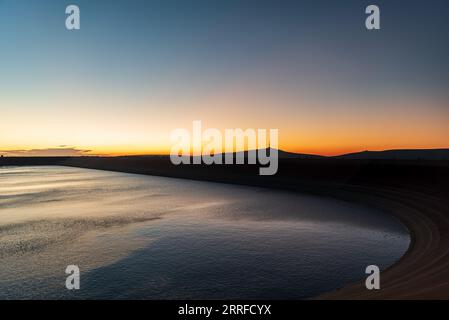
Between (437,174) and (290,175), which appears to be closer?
(437,174)

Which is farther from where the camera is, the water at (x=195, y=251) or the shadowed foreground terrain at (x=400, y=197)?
the water at (x=195, y=251)

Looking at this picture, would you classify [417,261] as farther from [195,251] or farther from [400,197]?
[400,197]
